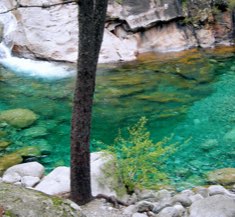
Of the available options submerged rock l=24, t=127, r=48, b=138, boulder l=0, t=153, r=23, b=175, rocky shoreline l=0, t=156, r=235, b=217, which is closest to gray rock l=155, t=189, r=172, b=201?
rocky shoreline l=0, t=156, r=235, b=217

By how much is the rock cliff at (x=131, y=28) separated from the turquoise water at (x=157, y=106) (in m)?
0.95

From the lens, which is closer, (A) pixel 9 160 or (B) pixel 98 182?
(B) pixel 98 182

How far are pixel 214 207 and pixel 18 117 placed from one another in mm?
5317

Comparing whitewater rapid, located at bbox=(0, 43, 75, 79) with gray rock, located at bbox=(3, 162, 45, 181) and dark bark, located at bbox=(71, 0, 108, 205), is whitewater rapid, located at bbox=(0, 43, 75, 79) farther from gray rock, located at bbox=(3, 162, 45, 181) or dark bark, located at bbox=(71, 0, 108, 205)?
dark bark, located at bbox=(71, 0, 108, 205)

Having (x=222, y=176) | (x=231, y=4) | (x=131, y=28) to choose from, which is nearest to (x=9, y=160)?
(x=222, y=176)

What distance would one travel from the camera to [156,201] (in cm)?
511

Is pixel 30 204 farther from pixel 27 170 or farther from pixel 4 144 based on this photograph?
pixel 4 144

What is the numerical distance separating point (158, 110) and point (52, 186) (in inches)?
179

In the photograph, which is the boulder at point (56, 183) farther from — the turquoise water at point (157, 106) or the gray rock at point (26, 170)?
the turquoise water at point (157, 106)

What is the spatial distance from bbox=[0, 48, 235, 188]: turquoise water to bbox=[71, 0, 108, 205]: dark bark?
1.65 meters

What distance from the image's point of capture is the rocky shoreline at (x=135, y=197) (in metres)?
4.41

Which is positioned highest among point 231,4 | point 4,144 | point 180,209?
point 231,4

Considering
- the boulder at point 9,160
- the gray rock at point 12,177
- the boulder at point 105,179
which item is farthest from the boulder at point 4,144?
the boulder at point 105,179

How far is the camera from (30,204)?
124 inches
